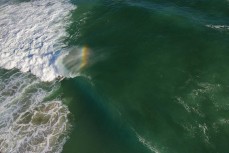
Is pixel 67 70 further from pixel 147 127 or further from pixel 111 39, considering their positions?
pixel 147 127

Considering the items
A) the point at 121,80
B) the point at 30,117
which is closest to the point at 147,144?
the point at 121,80

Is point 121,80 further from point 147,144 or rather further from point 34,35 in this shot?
point 34,35

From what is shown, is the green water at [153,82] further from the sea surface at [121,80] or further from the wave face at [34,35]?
the wave face at [34,35]

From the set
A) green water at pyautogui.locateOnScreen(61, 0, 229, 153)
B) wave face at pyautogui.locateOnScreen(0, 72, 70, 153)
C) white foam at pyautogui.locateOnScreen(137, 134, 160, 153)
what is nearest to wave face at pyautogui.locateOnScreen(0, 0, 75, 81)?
wave face at pyautogui.locateOnScreen(0, 72, 70, 153)

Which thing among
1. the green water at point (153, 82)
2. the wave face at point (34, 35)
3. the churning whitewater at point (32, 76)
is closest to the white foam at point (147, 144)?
the green water at point (153, 82)

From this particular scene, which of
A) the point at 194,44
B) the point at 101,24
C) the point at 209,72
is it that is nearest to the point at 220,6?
the point at 194,44

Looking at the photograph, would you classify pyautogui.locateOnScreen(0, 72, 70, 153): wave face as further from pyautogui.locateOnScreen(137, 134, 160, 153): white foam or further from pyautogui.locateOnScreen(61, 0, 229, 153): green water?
pyautogui.locateOnScreen(137, 134, 160, 153): white foam
